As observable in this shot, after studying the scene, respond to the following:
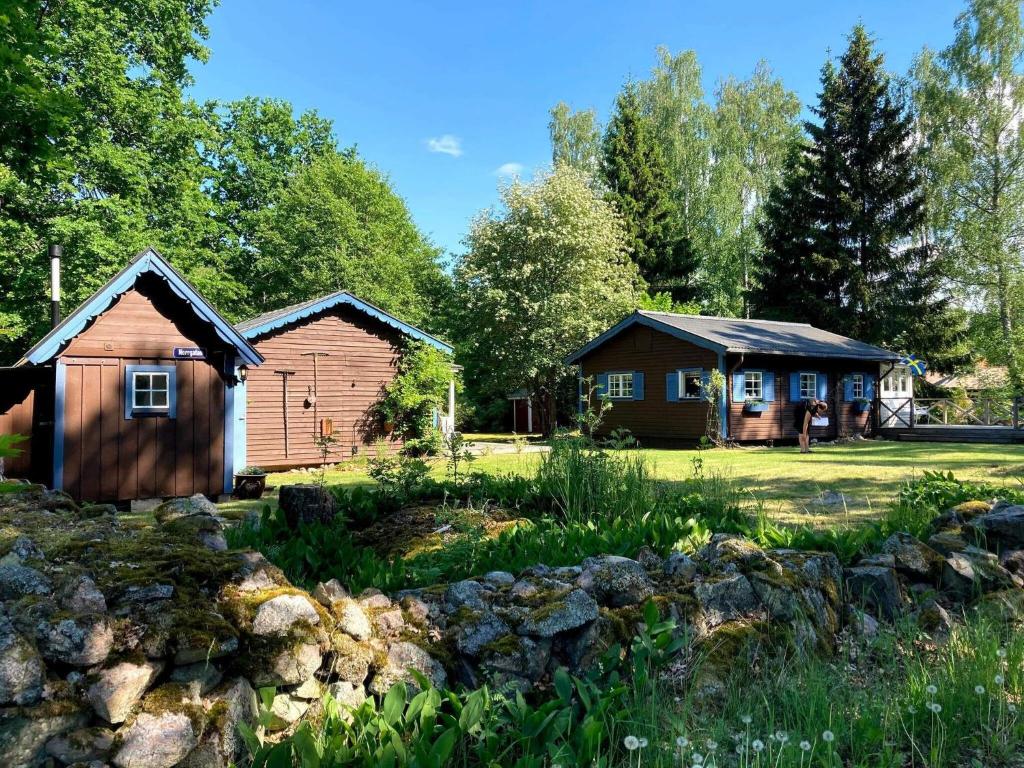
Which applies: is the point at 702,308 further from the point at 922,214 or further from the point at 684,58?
the point at 684,58

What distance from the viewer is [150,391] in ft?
32.1

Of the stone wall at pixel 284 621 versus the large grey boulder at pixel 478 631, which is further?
the large grey boulder at pixel 478 631

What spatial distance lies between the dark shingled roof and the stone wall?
1563 centimetres

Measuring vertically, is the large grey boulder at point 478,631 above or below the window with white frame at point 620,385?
below

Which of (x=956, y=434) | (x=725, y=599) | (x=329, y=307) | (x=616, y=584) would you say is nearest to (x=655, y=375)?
(x=956, y=434)

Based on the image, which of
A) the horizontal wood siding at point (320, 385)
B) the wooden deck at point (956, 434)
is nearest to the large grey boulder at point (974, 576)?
the horizontal wood siding at point (320, 385)

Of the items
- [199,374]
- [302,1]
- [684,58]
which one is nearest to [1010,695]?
[199,374]

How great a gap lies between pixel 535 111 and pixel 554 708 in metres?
41.7

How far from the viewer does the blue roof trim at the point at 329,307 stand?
575 inches

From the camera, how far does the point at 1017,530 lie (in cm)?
452

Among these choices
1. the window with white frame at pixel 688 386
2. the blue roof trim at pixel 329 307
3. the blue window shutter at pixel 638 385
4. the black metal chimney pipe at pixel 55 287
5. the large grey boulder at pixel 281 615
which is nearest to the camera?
the large grey boulder at pixel 281 615

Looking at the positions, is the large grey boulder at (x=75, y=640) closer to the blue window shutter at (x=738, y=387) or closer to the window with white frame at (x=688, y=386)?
the blue window shutter at (x=738, y=387)

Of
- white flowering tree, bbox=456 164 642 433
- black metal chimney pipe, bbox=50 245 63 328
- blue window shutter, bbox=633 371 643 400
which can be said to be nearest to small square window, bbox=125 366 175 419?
black metal chimney pipe, bbox=50 245 63 328

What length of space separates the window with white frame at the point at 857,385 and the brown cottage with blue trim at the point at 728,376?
35mm
